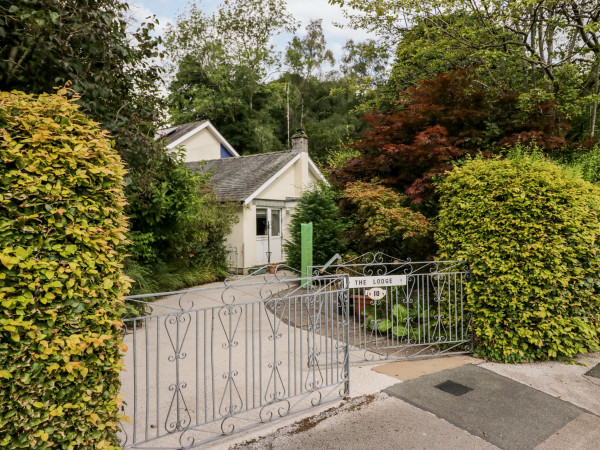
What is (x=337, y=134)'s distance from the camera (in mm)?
30328

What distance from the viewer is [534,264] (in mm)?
5102

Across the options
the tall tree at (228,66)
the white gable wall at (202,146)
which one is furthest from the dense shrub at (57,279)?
the tall tree at (228,66)

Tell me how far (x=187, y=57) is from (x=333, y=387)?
108 feet

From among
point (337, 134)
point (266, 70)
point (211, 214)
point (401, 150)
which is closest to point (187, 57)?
point (266, 70)

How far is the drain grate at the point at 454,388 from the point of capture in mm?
4457

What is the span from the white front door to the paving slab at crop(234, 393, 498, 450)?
1166 centimetres

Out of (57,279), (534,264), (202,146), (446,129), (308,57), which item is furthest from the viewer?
(308,57)

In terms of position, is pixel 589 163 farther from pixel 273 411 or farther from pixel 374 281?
pixel 273 411

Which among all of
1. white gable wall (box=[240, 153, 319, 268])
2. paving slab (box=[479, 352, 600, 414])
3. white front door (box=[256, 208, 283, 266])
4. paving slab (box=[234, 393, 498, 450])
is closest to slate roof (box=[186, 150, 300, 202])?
white gable wall (box=[240, 153, 319, 268])

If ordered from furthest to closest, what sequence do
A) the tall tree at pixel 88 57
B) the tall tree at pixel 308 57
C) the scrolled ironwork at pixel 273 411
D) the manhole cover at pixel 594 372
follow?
the tall tree at pixel 308 57
the manhole cover at pixel 594 372
the tall tree at pixel 88 57
the scrolled ironwork at pixel 273 411

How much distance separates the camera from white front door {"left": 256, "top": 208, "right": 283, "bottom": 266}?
626 inches

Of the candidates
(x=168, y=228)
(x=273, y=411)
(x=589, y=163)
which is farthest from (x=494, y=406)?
(x=168, y=228)

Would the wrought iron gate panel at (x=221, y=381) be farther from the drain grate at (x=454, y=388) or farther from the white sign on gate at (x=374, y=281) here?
the drain grate at (x=454, y=388)

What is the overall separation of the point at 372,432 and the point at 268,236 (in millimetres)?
12811
